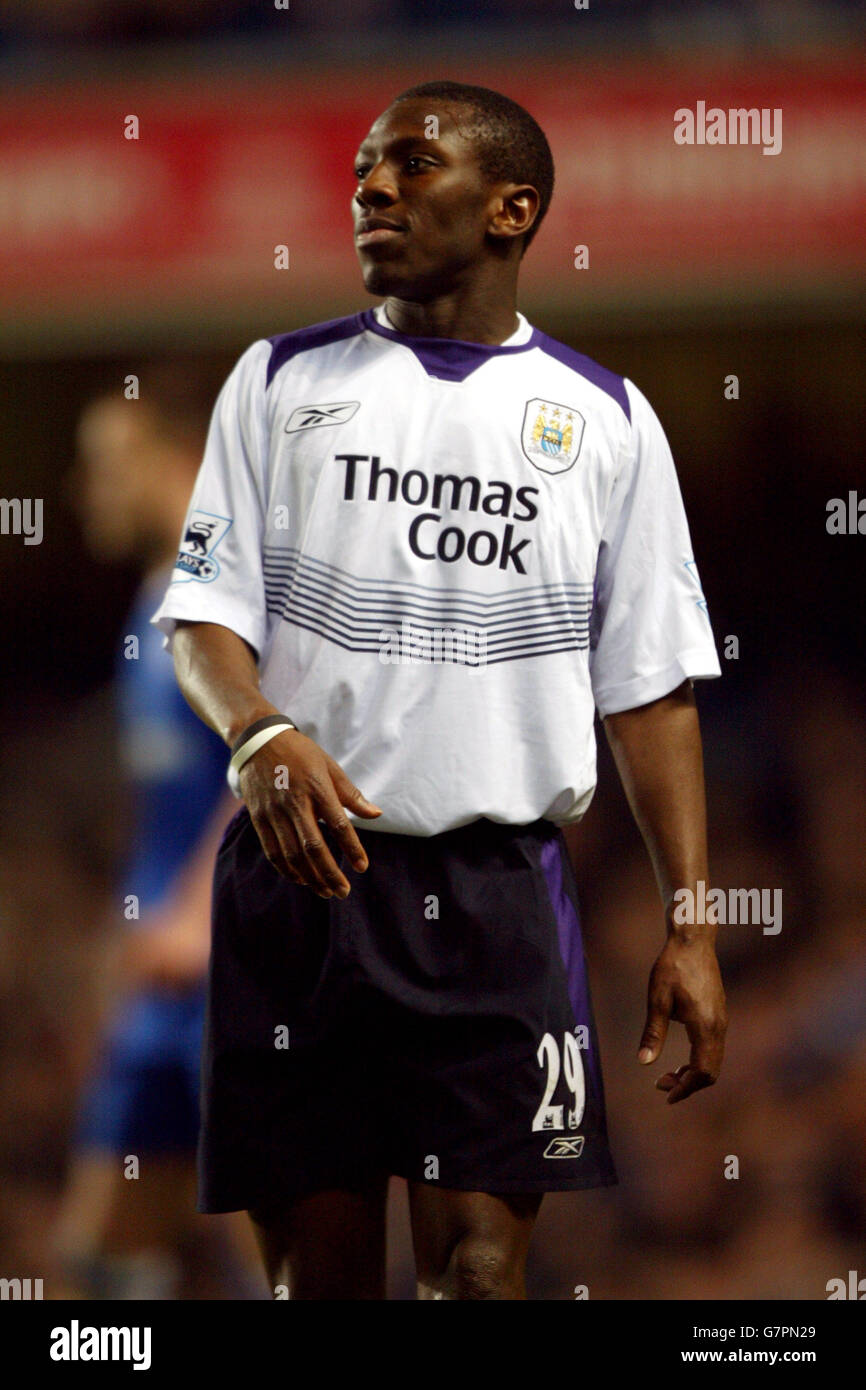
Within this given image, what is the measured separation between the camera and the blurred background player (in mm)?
3504

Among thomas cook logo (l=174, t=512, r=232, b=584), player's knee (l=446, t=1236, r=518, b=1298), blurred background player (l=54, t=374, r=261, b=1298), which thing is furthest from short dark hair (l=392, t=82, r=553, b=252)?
blurred background player (l=54, t=374, r=261, b=1298)

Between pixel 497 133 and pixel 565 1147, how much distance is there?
1.26 meters

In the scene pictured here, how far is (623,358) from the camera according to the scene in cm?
395

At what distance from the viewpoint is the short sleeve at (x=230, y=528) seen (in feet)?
7.22

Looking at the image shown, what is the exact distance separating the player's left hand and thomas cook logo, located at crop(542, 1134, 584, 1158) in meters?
0.14

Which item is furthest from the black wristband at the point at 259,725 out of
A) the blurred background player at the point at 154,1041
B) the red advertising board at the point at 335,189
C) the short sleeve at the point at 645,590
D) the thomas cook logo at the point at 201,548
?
the red advertising board at the point at 335,189

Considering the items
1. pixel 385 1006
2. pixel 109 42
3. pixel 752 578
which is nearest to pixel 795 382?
pixel 752 578
